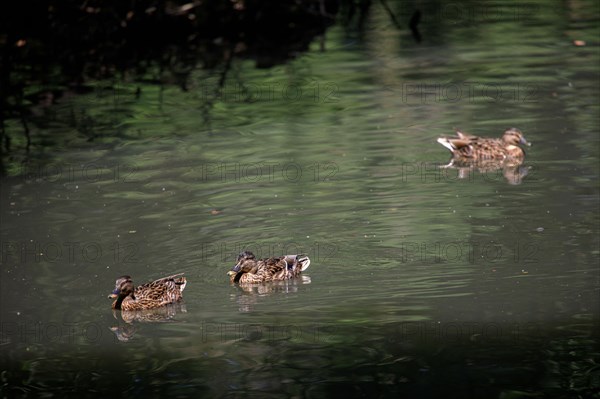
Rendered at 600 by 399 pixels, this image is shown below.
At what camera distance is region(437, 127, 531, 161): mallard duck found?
12.9 m

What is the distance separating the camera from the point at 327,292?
9.30m

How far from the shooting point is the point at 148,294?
9.33m

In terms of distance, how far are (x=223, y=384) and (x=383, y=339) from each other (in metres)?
1.25

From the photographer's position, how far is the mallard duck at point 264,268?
9617mm

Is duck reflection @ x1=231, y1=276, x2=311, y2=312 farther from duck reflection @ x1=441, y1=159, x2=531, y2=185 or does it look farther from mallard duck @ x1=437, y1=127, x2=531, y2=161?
mallard duck @ x1=437, y1=127, x2=531, y2=161

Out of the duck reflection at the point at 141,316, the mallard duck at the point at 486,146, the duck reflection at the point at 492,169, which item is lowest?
the duck reflection at the point at 141,316

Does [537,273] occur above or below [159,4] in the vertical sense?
below

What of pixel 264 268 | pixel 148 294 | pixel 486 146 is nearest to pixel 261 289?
pixel 264 268

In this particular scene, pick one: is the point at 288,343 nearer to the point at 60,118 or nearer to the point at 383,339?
the point at 383,339

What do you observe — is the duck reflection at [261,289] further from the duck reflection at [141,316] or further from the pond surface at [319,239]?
the duck reflection at [141,316]

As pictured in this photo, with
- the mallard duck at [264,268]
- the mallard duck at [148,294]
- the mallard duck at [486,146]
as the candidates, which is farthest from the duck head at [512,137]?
the mallard duck at [148,294]

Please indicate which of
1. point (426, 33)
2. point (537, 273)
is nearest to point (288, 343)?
point (537, 273)

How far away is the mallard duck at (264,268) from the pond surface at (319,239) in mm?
129

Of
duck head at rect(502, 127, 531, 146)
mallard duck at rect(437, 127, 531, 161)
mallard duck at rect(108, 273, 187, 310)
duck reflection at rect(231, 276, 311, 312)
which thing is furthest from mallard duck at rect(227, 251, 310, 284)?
duck head at rect(502, 127, 531, 146)
